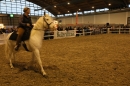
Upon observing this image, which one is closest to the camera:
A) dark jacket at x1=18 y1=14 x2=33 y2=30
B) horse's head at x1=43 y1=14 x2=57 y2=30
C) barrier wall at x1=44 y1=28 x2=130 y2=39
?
horse's head at x1=43 y1=14 x2=57 y2=30

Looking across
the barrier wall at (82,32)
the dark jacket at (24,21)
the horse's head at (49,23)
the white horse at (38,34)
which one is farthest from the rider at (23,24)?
the barrier wall at (82,32)

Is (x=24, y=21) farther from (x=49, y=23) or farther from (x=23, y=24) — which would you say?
(x=49, y=23)

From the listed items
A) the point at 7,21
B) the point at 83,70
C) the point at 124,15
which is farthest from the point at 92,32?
the point at 7,21

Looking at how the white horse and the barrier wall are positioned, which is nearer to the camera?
the white horse

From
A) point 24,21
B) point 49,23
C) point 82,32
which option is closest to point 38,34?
point 49,23

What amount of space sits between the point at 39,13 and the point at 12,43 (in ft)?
152

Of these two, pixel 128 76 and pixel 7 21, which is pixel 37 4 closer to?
pixel 7 21

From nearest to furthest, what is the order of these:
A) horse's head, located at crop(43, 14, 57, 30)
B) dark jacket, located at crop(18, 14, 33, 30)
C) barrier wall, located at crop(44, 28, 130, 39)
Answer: horse's head, located at crop(43, 14, 57, 30) < dark jacket, located at crop(18, 14, 33, 30) < barrier wall, located at crop(44, 28, 130, 39)

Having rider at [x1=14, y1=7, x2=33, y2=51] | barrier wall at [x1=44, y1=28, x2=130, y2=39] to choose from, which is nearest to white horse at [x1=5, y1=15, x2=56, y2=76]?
rider at [x1=14, y1=7, x2=33, y2=51]

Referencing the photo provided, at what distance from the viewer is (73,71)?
4.99 meters

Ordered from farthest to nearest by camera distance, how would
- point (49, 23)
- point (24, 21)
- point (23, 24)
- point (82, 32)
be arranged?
point (82, 32), point (24, 21), point (23, 24), point (49, 23)

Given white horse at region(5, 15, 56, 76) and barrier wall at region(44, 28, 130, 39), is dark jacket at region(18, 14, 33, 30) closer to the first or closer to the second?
white horse at region(5, 15, 56, 76)

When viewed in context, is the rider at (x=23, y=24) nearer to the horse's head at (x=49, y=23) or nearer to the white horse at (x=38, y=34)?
the white horse at (x=38, y=34)

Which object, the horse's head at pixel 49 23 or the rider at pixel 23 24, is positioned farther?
the rider at pixel 23 24
